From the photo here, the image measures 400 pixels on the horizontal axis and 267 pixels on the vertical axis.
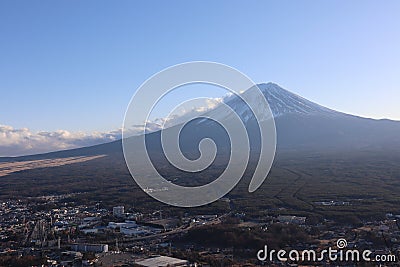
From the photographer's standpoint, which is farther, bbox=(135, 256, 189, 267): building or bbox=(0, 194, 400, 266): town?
bbox=(0, 194, 400, 266): town

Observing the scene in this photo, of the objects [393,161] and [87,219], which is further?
[393,161]

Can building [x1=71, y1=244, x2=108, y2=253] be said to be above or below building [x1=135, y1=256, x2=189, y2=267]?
above

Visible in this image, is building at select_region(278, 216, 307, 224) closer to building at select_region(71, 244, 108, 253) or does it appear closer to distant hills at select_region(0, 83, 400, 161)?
building at select_region(71, 244, 108, 253)

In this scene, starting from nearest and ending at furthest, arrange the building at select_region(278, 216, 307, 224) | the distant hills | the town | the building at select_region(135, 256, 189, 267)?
the building at select_region(135, 256, 189, 267)
the town
the building at select_region(278, 216, 307, 224)
the distant hills

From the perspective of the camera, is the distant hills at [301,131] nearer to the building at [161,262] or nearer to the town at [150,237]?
the town at [150,237]

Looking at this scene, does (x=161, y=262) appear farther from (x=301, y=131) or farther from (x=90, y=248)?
(x=301, y=131)

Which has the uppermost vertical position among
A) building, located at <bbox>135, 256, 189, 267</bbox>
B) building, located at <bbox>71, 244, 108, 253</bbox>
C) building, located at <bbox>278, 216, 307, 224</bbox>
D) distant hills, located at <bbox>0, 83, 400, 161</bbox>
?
distant hills, located at <bbox>0, 83, 400, 161</bbox>

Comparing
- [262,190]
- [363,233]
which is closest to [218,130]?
[262,190]

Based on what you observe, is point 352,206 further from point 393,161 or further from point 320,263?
point 393,161

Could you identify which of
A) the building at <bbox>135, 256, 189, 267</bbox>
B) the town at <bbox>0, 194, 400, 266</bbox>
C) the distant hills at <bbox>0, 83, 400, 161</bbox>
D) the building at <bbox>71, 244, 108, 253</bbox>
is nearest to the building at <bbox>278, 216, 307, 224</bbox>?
the town at <bbox>0, 194, 400, 266</bbox>

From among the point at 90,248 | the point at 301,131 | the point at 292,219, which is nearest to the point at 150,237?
the point at 90,248
